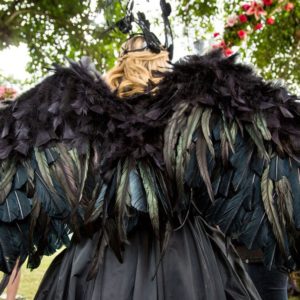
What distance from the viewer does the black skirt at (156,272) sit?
4.82 ft

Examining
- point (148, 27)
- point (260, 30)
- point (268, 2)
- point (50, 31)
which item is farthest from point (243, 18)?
point (148, 27)

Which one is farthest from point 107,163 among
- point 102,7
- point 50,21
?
point 50,21

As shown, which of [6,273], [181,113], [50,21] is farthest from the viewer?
[50,21]

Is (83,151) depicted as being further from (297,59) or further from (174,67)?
(297,59)

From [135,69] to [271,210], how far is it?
652 mm

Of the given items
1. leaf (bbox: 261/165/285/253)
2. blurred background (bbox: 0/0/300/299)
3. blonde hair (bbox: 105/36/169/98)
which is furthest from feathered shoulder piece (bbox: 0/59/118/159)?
blurred background (bbox: 0/0/300/299)

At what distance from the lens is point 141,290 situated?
147cm

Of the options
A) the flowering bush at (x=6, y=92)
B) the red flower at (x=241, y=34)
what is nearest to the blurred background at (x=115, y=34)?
the red flower at (x=241, y=34)

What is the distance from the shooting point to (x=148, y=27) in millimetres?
1841

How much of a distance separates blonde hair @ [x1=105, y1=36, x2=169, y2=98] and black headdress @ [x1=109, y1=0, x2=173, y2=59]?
0.02 metres

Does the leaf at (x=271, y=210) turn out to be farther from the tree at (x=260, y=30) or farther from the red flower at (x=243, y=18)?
the red flower at (x=243, y=18)

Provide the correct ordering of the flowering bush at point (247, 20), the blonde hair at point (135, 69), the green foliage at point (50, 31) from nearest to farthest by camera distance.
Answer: the blonde hair at point (135, 69) < the flowering bush at point (247, 20) < the green foliage at point (50, 31)

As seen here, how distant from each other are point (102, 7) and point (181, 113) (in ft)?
3.10

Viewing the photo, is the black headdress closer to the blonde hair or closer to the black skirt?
the blonde hair
